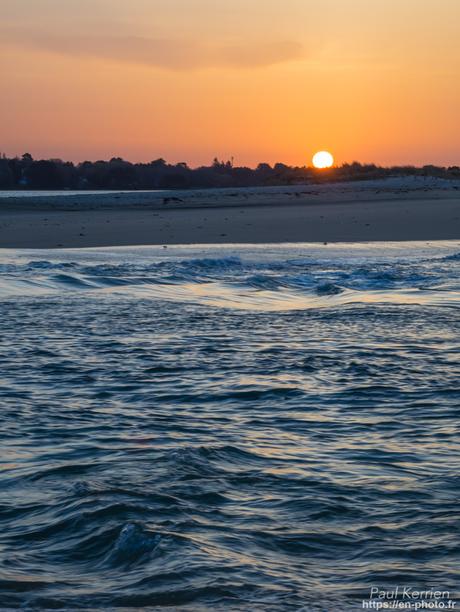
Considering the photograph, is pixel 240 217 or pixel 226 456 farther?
pixel 240 217

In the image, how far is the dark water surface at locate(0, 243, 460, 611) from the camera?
4.02 meters

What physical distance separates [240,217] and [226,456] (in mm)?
23849

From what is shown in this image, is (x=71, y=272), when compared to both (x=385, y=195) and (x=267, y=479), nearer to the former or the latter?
(x=267, y=479)

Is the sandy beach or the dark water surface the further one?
the sandy beach

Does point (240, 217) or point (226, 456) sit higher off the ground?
point (240, 217)

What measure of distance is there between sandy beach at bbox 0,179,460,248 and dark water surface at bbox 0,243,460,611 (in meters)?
12.4

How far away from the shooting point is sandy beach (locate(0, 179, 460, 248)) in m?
23.4

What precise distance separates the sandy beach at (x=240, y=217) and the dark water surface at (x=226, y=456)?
12351 mm

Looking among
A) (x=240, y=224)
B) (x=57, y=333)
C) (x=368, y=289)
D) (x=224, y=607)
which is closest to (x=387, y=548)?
(x=224, y=607)

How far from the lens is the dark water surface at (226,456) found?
4.02 meters

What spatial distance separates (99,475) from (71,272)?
10.4 metres

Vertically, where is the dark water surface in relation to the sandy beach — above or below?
below

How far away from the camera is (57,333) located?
31.2 feet

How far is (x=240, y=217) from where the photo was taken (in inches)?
1144
